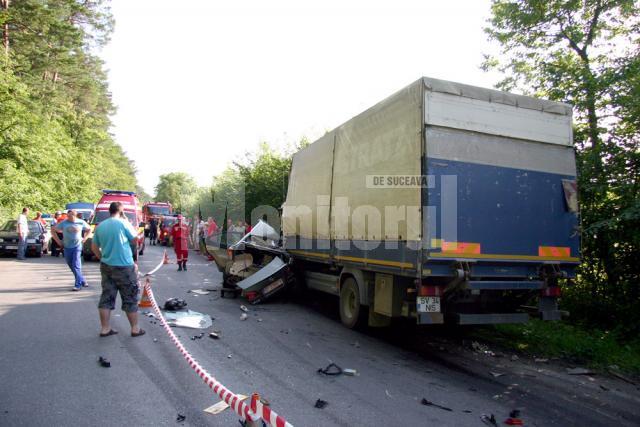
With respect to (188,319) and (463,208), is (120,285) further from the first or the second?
(463,208)

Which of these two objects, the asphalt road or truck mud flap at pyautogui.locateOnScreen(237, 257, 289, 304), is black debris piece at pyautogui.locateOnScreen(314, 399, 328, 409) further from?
truck mud flap at pyautogui.locateOnScreen(237, 257, 289, 304)

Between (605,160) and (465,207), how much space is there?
4.20 meters

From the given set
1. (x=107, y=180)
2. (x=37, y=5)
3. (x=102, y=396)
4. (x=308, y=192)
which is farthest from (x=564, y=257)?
(x=107, y=180)

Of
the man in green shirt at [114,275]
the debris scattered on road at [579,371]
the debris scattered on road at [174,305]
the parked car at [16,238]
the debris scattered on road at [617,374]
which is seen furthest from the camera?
the parked car at [16,238]

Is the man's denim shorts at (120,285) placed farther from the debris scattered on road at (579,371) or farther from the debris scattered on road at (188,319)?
the debris scattered on road at (579,371)

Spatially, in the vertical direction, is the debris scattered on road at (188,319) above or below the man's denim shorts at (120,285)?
below

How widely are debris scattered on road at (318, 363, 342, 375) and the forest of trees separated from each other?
19.9 metres

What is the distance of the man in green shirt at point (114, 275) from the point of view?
19.1 ft

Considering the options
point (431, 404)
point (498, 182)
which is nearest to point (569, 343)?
point (498, 182)

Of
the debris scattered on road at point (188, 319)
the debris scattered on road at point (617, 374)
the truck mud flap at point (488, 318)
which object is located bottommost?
the debris scattered on road at point (617, 374)

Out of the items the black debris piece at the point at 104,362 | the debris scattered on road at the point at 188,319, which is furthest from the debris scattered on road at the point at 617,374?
the black debris piece at the point at 104,362

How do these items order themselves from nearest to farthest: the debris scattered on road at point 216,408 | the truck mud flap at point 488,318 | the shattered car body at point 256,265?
1. the debris scattered on road at point 216,408
2. the truck mud flap at point 488,318
3. the shattered car body at point 256,265

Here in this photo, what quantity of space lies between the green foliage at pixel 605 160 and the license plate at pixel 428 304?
10.2 ft

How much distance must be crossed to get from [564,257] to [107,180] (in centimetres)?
5556
